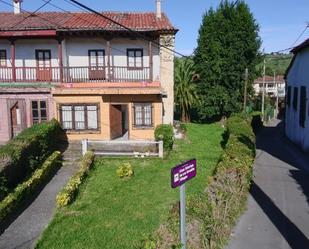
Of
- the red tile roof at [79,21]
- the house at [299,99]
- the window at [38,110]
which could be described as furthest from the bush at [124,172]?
the house at [299,99]

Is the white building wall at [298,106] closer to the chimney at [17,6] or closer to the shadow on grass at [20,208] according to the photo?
the shadow on grass at [20,208]

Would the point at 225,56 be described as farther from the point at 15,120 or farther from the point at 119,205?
the point at 119,205

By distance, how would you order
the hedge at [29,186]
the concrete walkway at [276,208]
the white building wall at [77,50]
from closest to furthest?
the concrete walkway at [276,208] → the hedge at [29,186] → the white building wall at [77,50]

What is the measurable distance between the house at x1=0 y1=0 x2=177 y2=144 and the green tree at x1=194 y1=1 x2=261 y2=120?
813 centimetres

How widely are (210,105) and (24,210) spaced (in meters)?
21.3

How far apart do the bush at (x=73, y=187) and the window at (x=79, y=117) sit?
489cm

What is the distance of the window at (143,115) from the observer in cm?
2303

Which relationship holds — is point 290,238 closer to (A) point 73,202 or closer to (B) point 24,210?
(A) point 73,202

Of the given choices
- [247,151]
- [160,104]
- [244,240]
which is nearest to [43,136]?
[160,104]

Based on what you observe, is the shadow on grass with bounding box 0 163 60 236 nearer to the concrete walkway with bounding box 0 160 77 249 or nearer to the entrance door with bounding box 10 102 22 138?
the concrete walkway with bounding box 0 160 77 249

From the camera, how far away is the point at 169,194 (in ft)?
47.6

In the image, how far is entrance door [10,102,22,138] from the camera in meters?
22.7

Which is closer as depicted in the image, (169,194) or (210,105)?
(169,194)

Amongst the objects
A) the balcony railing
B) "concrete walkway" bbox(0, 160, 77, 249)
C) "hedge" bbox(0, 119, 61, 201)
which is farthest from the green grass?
the balcony railing
